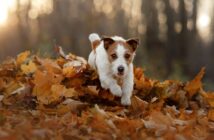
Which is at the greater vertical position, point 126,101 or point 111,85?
point 111,85

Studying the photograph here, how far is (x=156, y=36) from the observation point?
92.6ft

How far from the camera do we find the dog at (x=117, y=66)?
7137 millimetres

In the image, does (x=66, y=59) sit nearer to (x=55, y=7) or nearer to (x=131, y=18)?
(x=55, y=7)

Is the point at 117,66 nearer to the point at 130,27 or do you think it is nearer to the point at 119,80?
the point at 119,80

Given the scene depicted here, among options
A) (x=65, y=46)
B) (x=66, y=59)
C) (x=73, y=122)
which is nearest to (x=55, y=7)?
(x=65, y=46)

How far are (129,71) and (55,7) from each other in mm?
20084

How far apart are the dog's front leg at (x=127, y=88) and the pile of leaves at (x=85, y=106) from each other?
0.36ft

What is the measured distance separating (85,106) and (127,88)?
0.65 metres

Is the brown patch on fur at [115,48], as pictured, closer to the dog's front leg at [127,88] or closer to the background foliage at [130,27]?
the dog's front leg at [127,88]

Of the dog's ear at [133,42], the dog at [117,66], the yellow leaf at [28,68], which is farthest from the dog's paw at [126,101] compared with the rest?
the yellow leaf at [28,68]

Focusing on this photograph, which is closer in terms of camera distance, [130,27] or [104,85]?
[104,85]

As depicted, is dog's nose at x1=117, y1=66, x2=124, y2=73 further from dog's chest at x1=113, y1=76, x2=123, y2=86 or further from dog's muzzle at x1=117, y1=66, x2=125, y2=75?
dog's chest at x1=113, y1=76, x2=123, y2=86

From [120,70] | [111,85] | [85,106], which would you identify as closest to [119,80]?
[111,85]

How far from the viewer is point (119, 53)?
282 inches
